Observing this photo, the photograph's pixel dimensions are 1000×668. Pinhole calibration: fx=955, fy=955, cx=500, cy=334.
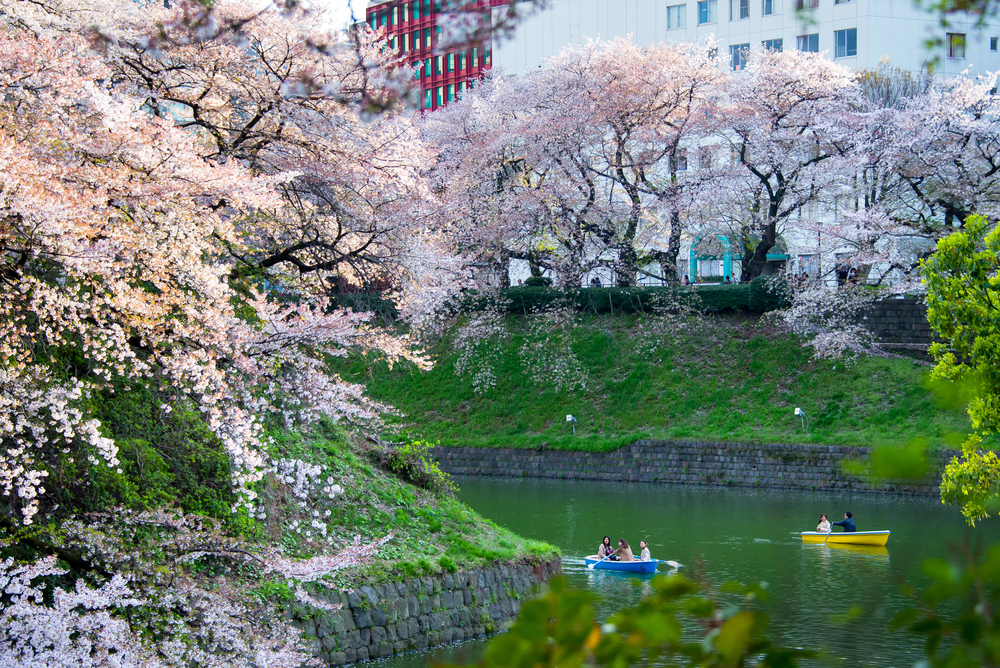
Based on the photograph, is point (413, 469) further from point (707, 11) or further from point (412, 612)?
point (707, 11)

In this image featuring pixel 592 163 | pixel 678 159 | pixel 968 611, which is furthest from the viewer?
pixel 592 163

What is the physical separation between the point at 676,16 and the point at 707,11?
4.83ft

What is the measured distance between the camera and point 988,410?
10039 millimetres

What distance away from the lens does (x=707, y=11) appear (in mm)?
43625

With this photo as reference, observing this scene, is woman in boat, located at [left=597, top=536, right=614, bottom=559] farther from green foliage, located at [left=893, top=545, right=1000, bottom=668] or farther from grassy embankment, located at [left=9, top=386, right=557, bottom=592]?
green foliage, located at [left=893, top=545, right=1000, bottom=668]

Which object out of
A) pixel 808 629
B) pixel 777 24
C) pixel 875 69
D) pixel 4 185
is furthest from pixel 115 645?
pixel 777 24

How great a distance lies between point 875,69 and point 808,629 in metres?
30.4

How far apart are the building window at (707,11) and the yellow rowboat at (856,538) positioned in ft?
102

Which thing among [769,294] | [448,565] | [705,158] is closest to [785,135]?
[705,158]

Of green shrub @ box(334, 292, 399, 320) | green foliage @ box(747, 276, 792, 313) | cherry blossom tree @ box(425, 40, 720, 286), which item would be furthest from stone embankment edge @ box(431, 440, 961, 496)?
cherry blossom tree @ box(425, 40, 720, 286)

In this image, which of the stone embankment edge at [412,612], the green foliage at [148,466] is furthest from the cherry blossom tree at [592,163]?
A: the green foliage at [148,466]

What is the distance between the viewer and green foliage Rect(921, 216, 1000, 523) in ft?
32.9

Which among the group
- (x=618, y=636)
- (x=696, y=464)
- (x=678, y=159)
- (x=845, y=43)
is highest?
(x=845, y=43)

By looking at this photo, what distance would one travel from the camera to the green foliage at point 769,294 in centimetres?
2888
